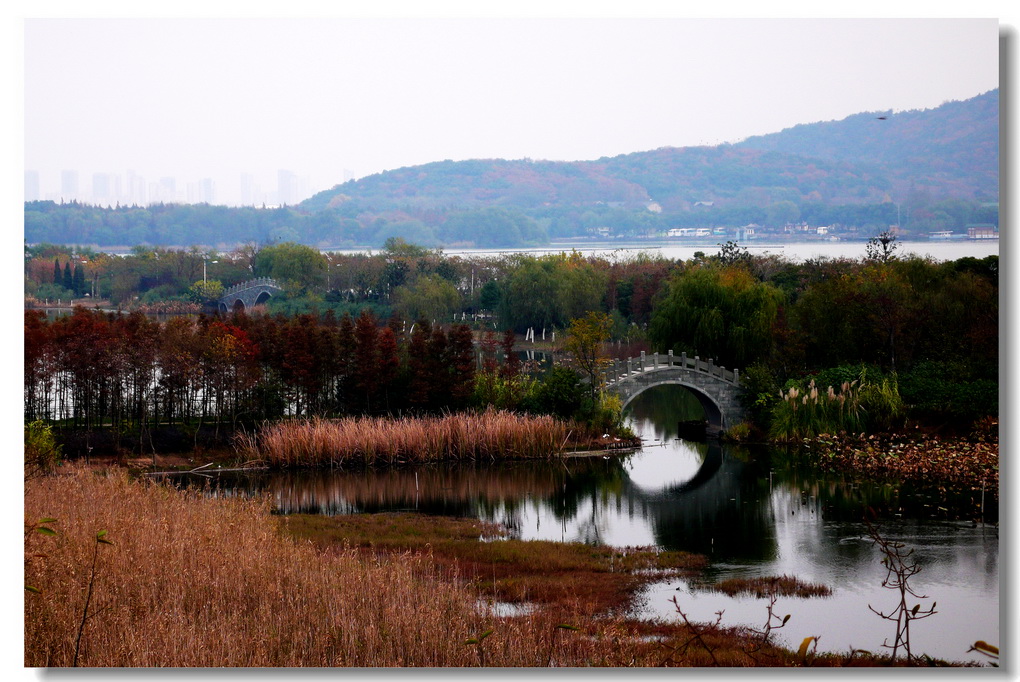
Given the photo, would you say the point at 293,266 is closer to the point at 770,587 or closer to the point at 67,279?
the point at 67,279

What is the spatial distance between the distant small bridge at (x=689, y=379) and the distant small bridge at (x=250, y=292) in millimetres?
10272

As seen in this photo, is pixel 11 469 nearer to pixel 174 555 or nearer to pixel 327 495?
pixel 174 555

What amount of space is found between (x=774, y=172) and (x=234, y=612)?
21.9 feet

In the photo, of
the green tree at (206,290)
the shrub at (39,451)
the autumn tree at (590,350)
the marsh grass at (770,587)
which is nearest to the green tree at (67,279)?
the shrub at (39,451)

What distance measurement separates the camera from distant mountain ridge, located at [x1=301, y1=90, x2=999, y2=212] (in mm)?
8092

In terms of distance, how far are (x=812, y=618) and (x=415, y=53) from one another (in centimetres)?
509

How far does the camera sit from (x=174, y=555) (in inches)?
261

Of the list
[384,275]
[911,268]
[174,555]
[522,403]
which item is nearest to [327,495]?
[522,403]

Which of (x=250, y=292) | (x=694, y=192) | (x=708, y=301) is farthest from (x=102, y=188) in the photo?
(x=250, y=292)

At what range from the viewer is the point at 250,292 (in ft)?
92.0

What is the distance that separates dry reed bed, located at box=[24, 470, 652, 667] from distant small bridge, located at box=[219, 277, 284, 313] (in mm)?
17538

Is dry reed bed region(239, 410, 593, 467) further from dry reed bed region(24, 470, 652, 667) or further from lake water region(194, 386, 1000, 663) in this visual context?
dry reed bed region(24, 470, 652, 667)

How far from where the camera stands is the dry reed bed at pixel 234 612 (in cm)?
590

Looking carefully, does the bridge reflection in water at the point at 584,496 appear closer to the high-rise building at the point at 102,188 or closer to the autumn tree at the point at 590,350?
the autumn tree at the point at 590,350
